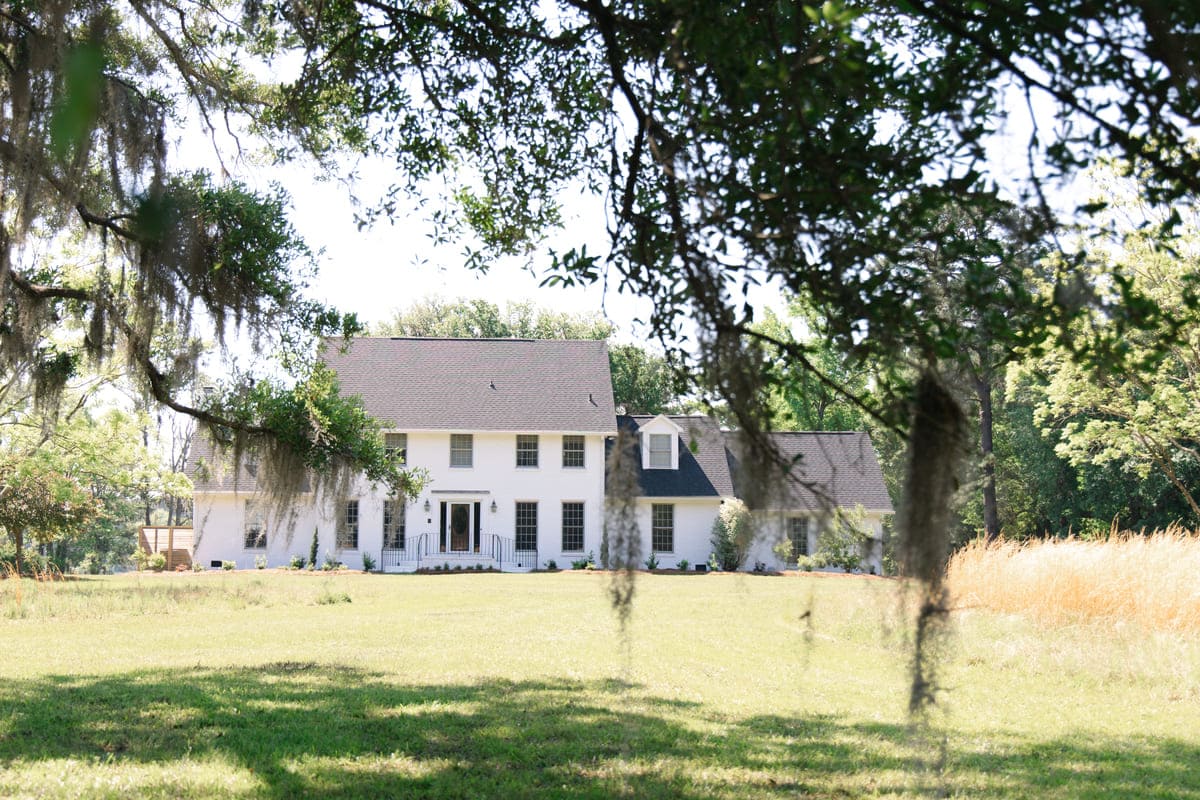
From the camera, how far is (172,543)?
30.1m

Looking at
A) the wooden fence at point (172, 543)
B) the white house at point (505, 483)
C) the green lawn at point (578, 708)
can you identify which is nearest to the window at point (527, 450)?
the white house at point (505, 483)

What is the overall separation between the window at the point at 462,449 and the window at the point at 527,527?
1983 mm

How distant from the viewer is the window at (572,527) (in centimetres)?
3053

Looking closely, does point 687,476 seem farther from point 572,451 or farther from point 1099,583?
point 1099,583

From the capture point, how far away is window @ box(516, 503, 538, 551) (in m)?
30.4

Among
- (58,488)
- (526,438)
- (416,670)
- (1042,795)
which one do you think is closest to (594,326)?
(526,438)

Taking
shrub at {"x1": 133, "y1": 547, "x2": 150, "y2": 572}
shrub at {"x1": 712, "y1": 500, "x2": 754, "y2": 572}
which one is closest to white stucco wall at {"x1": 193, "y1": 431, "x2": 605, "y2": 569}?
shrub at {"x1": 133, "y1": 547, "x2": 150, "y2": 572}

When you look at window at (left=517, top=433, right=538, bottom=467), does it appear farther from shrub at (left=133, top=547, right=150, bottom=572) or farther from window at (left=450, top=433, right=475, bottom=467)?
shrub at (left=133, top=547, right=150, bottom=572)

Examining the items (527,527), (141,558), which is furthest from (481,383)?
(141,558)

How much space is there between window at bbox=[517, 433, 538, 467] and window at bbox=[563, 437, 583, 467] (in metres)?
0.84

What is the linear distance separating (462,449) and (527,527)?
9.63 feet

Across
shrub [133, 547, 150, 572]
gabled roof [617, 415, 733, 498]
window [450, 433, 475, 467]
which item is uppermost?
window [450, 433, 475, 467]

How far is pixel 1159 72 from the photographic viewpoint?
357 cm

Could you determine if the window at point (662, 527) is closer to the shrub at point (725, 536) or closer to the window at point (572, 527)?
the shrub at point (725, 536)
